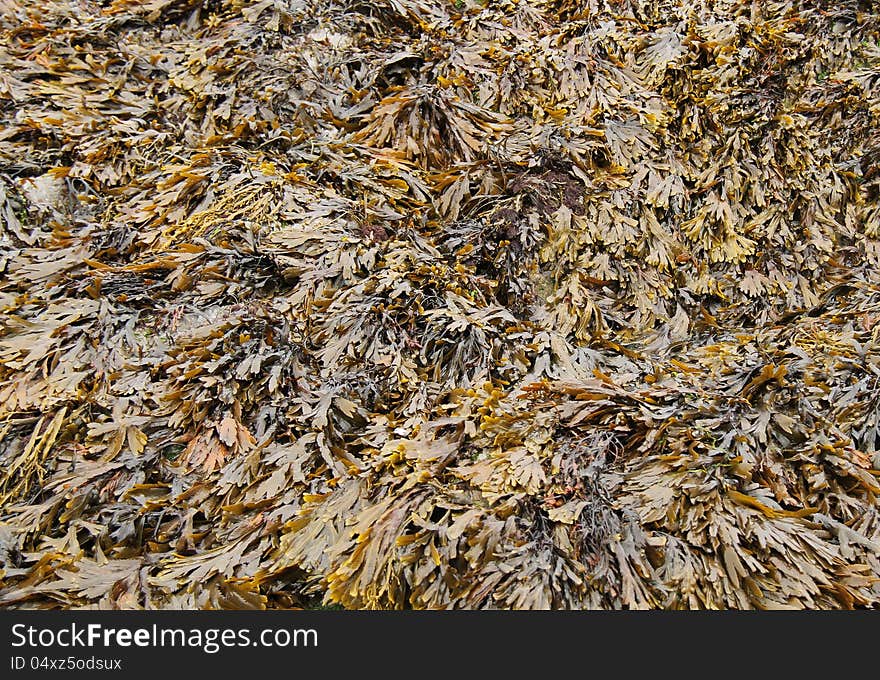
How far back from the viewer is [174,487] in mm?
2357

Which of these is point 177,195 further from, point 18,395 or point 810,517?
point 810,517

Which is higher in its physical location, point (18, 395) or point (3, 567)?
point (18, 395)

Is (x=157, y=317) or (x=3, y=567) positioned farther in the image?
(x=157, y=317)

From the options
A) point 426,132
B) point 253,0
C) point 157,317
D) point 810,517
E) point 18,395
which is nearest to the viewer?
point 810,517

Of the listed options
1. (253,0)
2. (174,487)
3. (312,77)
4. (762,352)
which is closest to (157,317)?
(174,487)

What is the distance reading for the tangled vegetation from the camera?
2.12m

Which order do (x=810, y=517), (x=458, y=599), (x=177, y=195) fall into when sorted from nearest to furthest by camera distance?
1. (x=458, y=599)
2. (x=810, y=517)
3. (x=177, y=195)

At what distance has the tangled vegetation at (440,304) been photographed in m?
2.12

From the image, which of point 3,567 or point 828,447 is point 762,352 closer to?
point 828,447

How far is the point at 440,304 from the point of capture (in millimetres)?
2711

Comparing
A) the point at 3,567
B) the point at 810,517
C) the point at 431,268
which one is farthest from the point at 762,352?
the point at 3,567

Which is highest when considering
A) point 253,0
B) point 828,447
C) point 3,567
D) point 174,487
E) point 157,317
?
point 253,0

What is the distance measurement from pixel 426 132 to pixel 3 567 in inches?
97.9

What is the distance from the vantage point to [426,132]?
128 inches
